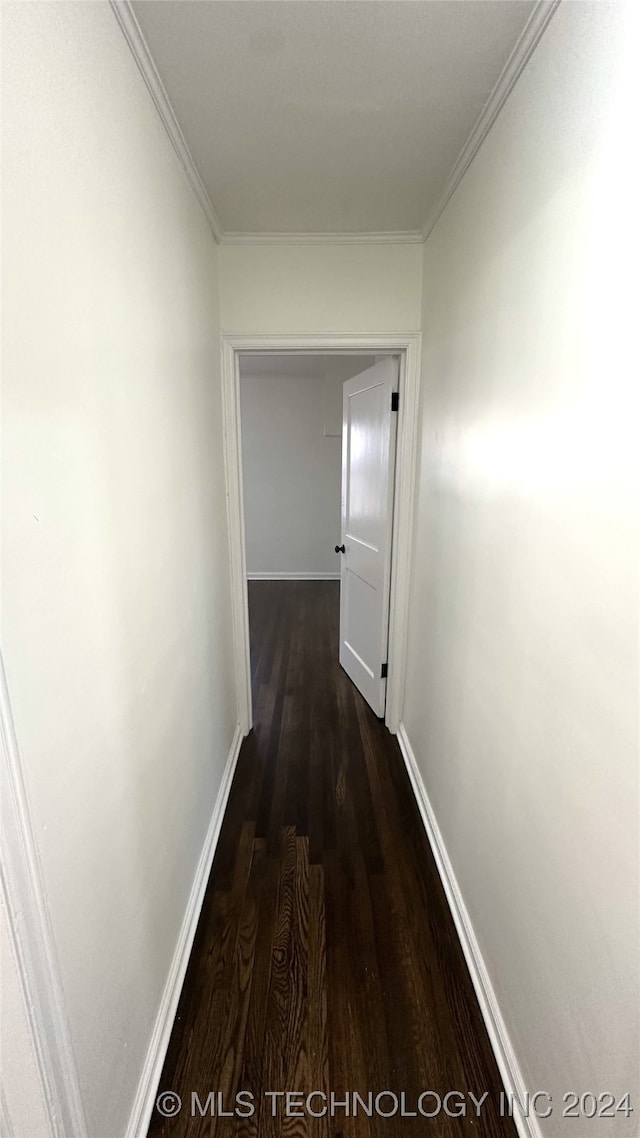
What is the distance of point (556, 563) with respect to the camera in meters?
1.01

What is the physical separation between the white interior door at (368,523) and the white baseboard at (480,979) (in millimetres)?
881

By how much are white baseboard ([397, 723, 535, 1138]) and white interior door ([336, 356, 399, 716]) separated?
0.88 metres

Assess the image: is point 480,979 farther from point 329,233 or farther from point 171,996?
point 329,233

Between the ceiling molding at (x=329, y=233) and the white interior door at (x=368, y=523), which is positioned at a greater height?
the ceiling molding at (x=329, y=233)

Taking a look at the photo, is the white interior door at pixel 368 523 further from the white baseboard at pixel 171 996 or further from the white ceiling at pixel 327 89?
the white baseboard at pixel 171 996

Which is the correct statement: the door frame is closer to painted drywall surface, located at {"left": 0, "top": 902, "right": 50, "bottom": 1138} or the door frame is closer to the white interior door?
the white interior door

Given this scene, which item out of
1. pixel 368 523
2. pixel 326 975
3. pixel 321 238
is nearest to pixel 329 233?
pixel 321 238

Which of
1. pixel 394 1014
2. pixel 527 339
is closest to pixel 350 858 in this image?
pixel 394 1014

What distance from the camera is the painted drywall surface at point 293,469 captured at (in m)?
5.27

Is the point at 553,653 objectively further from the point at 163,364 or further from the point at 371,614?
the point at 371,614

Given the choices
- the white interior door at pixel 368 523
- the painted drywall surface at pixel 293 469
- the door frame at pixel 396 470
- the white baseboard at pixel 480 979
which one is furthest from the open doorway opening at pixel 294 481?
→ the white baseboard at pixel 480 979

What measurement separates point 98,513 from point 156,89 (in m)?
1.15

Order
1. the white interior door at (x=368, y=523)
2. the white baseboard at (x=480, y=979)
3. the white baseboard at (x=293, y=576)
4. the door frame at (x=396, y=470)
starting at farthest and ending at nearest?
the white baseboard at (x=293, y=576)
the white interior door at (x=368, y=523)
the door frame at (x=396, y=470)
the white baseboard at (x=480, y=979)

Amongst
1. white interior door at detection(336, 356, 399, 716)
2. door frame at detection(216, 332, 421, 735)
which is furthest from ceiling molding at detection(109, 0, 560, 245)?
white interior door at detection(336, 356, 399, 716)
